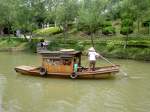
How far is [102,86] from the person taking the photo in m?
21.5

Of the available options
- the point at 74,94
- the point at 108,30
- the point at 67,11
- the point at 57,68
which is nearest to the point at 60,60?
the point at 57,68

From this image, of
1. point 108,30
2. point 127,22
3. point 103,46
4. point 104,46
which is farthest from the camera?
point 108,30

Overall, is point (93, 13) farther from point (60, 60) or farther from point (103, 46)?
point (60, 60)

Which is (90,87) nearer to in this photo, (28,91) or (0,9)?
(28,91)

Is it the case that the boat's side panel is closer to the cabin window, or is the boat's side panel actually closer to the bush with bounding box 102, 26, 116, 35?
the cabin window

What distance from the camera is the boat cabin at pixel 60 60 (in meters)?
23.5

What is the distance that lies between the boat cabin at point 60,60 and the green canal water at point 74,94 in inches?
29.9

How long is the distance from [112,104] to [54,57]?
25.7 ft

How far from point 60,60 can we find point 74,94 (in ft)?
15.9

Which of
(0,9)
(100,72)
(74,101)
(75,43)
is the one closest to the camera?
(74,101)

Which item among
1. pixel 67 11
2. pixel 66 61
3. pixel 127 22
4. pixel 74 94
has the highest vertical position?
pixel 67 11

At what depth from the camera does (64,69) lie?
23.9 meters

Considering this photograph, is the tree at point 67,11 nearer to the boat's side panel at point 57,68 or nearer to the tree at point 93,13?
the tree at point 93,13

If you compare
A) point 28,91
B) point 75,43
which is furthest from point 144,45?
point 28,91
